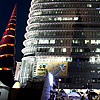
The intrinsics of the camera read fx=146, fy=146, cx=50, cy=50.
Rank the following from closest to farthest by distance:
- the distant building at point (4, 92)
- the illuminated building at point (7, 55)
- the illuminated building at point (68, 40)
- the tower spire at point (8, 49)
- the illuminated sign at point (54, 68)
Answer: the distant building at point (4, 92)
the illuminated sign at point (54, 68)
the illuminated building at point (68, 40)
the illuminated building at point (7, 55)
the tower spire at point (8, 49)

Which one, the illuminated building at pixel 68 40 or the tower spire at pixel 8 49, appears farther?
the tower spire at pixel 8 49

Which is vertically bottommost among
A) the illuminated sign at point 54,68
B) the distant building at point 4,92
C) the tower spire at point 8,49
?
the distant building at point 4,92

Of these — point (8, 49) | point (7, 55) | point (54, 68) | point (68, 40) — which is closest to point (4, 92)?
point (54, 68)

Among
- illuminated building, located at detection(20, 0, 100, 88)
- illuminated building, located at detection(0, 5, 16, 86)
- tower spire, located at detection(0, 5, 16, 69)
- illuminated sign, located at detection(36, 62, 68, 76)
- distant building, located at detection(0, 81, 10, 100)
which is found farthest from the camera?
tower spire, located at detection(0, 5, 16, 69)

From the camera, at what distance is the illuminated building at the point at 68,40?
196ft

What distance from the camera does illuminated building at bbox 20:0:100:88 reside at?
59766 millimetres

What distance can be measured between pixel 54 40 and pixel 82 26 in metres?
14.5

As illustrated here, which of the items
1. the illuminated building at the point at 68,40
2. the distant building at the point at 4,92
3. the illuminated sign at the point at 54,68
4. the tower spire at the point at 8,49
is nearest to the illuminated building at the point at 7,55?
the tower spire at the point at 8,49

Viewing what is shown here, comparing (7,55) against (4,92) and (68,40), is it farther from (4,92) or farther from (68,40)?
(4,92)

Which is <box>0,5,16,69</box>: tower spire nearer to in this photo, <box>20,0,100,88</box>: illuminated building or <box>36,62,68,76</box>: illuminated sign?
<box>20,0,100,88</box>: illuminated building

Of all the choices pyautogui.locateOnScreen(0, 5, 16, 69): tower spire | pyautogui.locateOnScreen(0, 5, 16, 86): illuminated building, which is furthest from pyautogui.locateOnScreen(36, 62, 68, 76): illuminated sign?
pyautogui.locateOnScreen(0, 5, 16, 69): tower spire

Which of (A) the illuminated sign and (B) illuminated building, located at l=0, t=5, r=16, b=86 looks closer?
(A) the illuminated sign

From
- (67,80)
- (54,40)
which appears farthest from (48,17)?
(67,80)

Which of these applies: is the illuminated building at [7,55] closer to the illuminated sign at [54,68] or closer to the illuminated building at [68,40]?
the illuminated building at [68,40]
